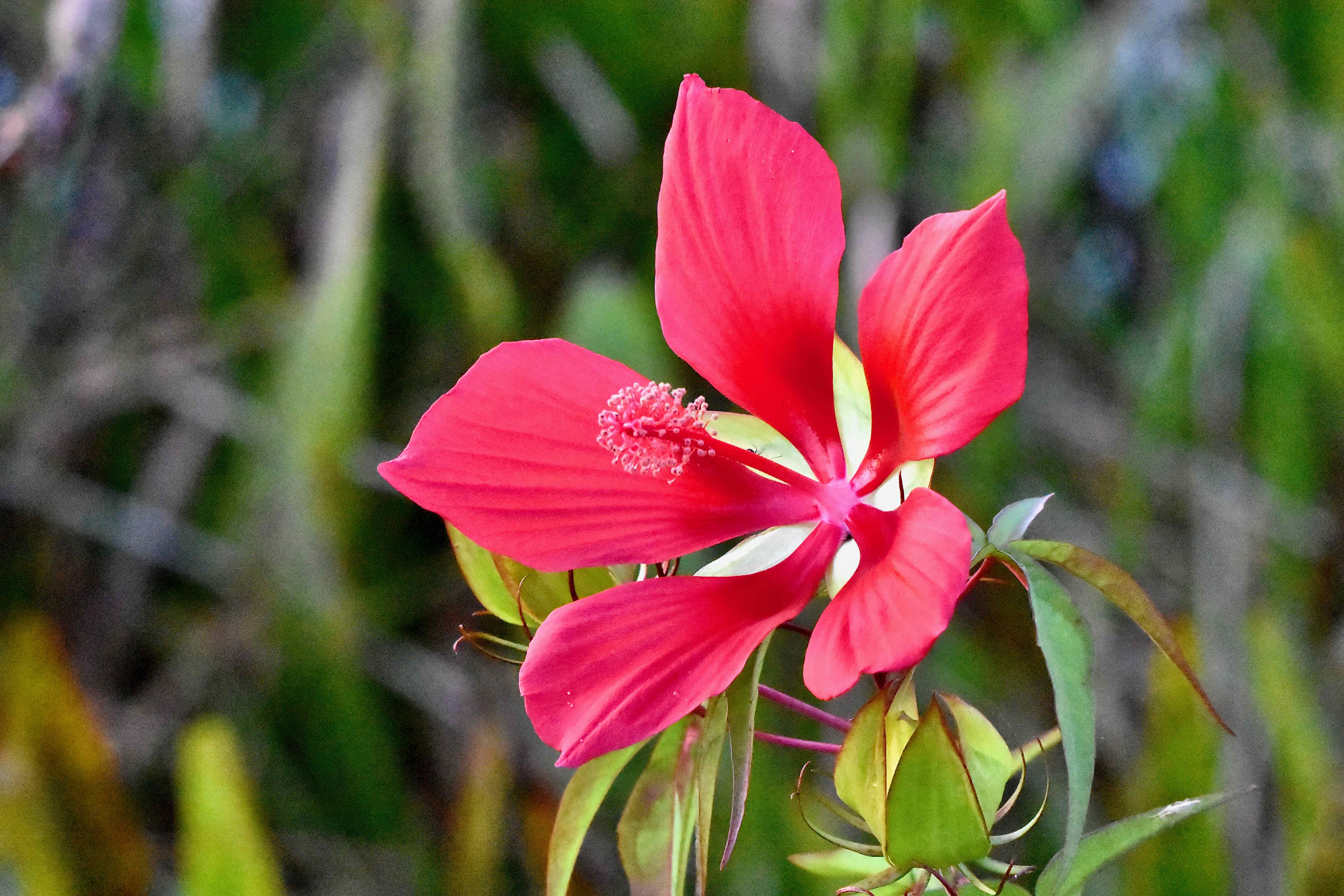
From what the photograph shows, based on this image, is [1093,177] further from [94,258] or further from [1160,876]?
[94,258]

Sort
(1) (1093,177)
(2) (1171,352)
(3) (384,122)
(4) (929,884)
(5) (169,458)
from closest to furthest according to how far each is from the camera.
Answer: (4) (929,884)
(2) (1171,352)
(3) (384,122)
(5) (169,458)
(1) (1093,177)

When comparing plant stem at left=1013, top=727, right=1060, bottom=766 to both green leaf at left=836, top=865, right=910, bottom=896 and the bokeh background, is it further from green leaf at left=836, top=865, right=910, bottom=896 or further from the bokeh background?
the bokeh background

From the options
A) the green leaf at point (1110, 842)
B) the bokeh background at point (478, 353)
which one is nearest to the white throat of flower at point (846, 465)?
the green leaf at point (1110, 842)

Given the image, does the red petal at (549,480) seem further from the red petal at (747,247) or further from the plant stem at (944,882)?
the plant stem at (944,882)

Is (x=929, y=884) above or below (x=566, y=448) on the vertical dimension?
below

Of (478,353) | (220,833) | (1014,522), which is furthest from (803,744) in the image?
(478,353)

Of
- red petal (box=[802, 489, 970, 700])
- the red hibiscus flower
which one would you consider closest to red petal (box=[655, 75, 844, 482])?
the red hibiscus flower

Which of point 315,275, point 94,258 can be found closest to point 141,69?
point 94,258
